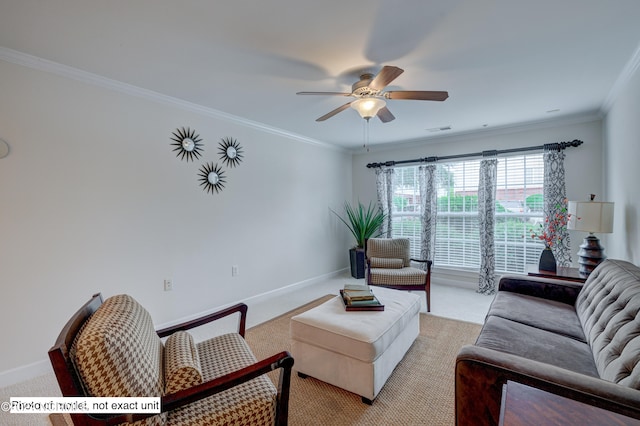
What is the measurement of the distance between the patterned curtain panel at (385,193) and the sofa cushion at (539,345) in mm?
3415

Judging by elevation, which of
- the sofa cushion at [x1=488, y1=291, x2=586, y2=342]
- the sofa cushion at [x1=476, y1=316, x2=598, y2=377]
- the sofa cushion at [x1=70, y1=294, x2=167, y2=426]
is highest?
the sofa cushion at [x1=70, y1=294, x2=167, y2=426]

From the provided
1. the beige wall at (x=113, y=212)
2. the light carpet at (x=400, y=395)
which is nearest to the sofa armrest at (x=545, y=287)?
the light carpet at (x=400, y=395)

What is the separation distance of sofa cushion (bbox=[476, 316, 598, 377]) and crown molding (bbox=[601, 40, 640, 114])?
2195 millimetres

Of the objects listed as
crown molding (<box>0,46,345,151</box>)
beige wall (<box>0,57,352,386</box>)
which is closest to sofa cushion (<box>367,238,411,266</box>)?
beige wall (<box>0,57,352,386</box>)

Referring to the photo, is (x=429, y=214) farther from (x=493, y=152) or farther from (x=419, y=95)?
(x=419, y=95)

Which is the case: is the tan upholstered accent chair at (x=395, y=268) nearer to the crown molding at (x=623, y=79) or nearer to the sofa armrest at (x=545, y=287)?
the sofa armrest at (x=545, y=287)

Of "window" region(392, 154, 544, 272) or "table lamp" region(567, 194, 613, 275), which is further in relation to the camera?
"window" region(392, 154, 544, 272)

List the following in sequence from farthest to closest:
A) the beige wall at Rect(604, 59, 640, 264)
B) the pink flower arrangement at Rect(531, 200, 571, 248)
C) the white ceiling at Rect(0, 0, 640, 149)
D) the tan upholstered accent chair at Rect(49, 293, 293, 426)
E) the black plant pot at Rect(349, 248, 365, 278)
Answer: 1. the black plant pot at Rect(349, 248, 365, 278)
2. the pink flower arrangement at Rect(531, 200, 571, 248)
3. the beige wall at Rect(604, 59, 640, 264)
4. the white ceiling at Rect(0, 0, 640, 149)
5. the tan upholstered accent chair at Rect(49, 293, 293, 426)

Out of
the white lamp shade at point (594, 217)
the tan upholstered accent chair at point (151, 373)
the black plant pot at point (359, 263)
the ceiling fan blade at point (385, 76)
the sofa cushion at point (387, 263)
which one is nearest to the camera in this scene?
the tan upholstered accent chair at point (151, 373)

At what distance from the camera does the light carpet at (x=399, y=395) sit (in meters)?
1.76

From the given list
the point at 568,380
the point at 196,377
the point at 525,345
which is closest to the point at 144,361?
the point at 196,377

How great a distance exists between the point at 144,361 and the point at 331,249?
4287 mm

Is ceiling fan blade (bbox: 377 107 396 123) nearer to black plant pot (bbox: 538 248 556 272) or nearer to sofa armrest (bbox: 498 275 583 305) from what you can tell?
sofa armrest (bbox: 498 275 583 305)

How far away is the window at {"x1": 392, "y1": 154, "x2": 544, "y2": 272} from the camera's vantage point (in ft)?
13.4
